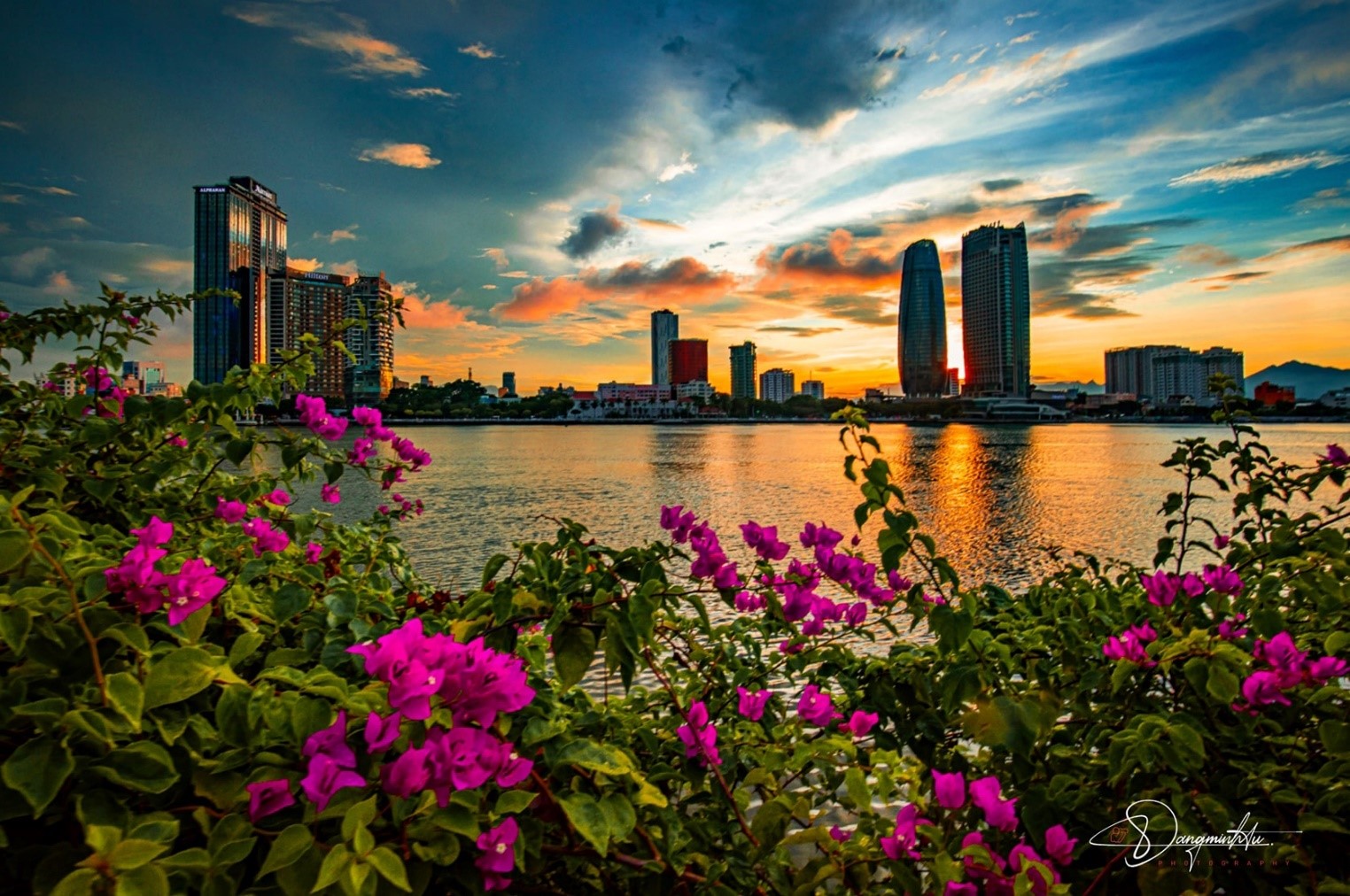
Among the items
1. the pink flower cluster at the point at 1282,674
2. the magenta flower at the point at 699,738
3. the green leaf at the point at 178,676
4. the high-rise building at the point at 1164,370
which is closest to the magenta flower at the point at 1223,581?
the pink flower cluster at the point at 1282,674

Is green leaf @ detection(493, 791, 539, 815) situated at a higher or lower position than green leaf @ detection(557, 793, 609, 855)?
higher

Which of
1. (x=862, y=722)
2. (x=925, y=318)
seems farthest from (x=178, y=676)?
(x=925, y=318)

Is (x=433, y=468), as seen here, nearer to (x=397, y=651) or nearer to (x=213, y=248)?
(x=213, y=248)

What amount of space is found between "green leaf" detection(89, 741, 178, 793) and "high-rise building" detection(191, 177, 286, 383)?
345 inches

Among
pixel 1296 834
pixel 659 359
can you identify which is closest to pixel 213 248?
pixel 1296 834

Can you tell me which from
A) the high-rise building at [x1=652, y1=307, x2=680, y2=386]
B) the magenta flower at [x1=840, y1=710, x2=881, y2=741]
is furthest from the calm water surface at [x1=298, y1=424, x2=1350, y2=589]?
the high-rise building at [x1=652, y1=307, x2=680, y2=386]

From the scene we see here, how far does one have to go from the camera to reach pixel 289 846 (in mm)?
709

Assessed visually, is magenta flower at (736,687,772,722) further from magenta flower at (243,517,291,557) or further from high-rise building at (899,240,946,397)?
high-rise building at (899,240,946,397)

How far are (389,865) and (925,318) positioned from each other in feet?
471

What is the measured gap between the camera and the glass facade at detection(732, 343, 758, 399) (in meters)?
186

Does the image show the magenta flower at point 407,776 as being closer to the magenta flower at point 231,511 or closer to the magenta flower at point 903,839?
the magenta flower at point 903,839

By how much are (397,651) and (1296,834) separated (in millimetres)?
1723

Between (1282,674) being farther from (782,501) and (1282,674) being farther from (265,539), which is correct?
(782,501)

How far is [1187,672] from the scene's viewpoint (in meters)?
1.21
